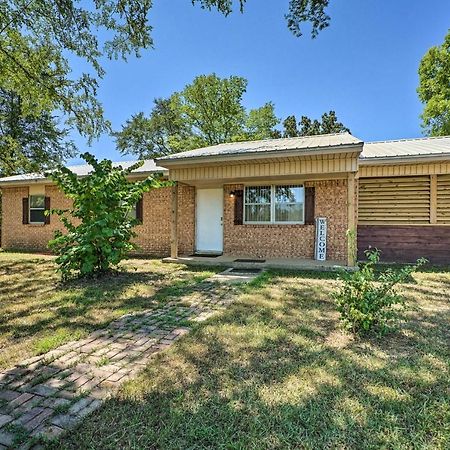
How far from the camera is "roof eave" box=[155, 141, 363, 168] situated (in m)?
6.56

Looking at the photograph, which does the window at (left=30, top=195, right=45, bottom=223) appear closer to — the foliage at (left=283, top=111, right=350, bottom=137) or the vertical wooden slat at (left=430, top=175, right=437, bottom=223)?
the vertical wooden slat at (left=430, top=175, right=437, bottom=223)

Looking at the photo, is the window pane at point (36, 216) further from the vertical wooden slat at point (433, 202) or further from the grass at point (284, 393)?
the vertical wooden slat at point (433, 202)

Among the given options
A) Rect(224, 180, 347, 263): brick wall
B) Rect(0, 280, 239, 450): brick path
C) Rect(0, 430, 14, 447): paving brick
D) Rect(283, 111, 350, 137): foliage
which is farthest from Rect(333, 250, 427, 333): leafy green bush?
Rect(283, 111, 350, 137): foliage

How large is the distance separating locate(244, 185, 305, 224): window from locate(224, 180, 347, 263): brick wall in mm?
236

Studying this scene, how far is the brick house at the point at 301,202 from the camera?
7.59m

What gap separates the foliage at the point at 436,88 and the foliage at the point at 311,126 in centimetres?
600

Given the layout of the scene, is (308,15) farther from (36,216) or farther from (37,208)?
(36,216)

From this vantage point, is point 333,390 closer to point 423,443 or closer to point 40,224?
point 423,443

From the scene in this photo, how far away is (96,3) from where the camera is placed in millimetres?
5840

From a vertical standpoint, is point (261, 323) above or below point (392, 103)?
below

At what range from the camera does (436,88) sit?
20.9 metres

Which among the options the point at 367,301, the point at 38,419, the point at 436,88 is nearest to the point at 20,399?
the point at 38,419

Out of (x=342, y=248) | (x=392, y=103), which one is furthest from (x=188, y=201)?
(x=392, y=103)

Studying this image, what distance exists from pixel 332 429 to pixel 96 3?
24.2ft
